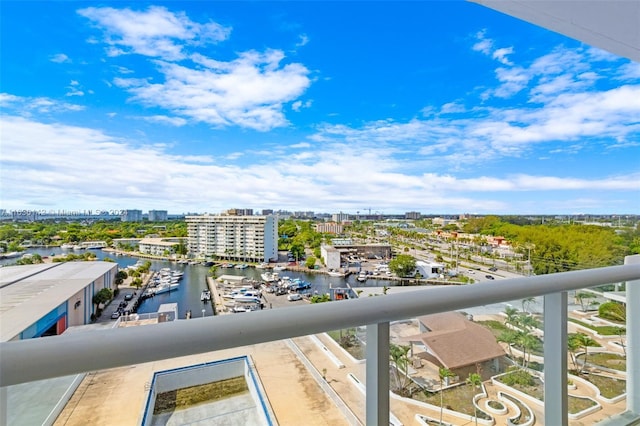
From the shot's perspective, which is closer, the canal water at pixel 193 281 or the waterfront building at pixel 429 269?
the canal water at pixel 193 281

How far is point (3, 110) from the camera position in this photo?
1.14 m

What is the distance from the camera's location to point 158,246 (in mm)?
1448

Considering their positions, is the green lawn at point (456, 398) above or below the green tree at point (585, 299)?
below

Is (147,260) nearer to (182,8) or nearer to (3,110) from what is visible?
(3,110)

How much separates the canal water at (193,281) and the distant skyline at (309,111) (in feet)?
0.85

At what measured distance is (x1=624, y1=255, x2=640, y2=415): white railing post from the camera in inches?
52.9

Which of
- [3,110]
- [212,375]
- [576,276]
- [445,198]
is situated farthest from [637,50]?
[3,110]

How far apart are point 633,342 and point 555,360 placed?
55 centimetres

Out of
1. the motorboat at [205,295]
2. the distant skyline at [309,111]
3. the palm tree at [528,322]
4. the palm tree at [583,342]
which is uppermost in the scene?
the distant skyline at [309,111]

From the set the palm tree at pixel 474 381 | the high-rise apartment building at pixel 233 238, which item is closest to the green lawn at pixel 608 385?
the palm tree at pixel 474 381

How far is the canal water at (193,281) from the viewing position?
119 cm

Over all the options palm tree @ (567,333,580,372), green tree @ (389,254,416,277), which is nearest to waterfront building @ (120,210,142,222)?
green tree @ (389,254,416,277)

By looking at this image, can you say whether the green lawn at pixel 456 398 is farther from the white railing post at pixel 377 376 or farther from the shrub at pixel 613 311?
the shrub at pixel 613 311

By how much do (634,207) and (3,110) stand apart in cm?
334
